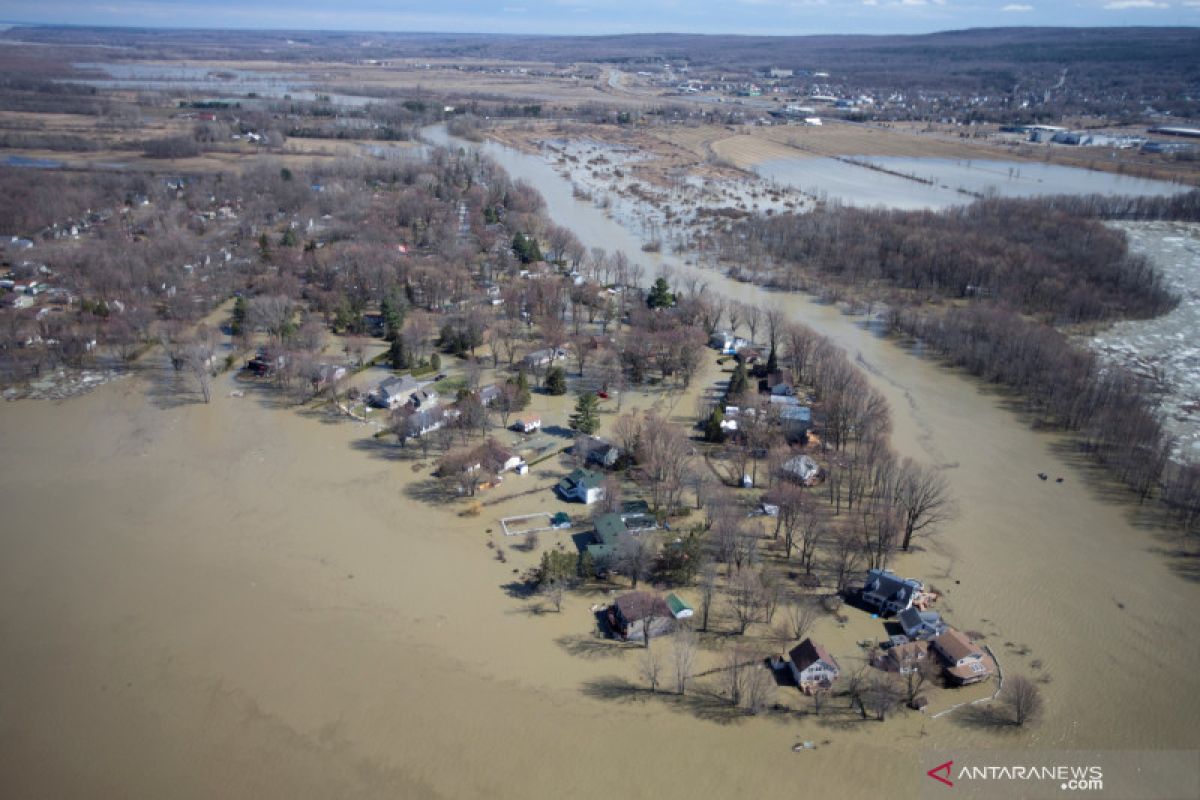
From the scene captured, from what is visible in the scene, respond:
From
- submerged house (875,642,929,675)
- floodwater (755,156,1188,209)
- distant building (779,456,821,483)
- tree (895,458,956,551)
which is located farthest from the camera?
floodwater (755,156,1188,209)

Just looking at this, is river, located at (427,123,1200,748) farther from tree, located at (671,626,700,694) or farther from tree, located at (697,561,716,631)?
tree, located at (671,626,700,694)

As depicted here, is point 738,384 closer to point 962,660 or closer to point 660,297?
point 660,297

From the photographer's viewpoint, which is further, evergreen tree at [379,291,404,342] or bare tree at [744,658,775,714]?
evergreen tree at [379,291,404,342]

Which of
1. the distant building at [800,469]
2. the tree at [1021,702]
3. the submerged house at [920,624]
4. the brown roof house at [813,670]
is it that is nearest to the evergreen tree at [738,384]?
the distant building at [800,469]

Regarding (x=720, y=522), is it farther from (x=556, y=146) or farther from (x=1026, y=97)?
(x=1026, y=97)

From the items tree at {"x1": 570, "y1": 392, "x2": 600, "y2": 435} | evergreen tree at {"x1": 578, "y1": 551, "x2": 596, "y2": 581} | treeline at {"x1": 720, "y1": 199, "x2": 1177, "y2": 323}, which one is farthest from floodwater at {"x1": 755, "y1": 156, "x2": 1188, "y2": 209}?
evergreen tree at {"x1": 578, "y1": 551, "x2": 596, "y2": 581}

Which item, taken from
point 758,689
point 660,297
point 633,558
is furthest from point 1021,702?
point 660,297
